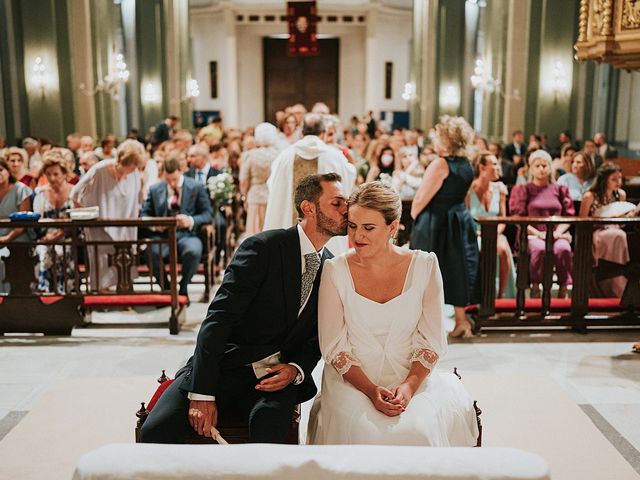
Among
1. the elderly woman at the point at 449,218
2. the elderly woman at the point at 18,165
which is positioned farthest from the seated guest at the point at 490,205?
the elderly woman at the point at 18,165

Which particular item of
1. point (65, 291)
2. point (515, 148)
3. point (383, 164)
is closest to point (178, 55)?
point (515, 148)

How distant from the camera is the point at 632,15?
5812 mm

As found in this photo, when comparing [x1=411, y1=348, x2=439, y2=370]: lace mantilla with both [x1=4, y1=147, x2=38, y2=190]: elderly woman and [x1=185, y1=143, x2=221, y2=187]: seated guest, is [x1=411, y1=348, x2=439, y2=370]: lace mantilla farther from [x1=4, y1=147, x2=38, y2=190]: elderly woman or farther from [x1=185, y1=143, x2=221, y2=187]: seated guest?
[x1=4, y1=147, x2=38, y2=190]: elderly woman

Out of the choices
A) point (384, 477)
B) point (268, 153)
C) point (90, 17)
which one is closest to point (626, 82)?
point (268, 153)

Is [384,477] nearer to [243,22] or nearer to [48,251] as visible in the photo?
[48,251]

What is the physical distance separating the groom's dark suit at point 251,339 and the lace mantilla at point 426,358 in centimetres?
44

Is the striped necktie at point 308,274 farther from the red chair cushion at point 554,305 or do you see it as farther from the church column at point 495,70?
the church column at point 495,70

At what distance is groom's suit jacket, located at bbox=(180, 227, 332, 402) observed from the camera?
3105 millimetres

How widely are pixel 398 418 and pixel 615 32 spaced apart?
418 centimetres

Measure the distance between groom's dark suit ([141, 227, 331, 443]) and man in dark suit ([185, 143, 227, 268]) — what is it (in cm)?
511

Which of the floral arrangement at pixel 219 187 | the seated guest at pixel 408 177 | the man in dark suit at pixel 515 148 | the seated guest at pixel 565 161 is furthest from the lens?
the man in dark suit at pixel 515 148

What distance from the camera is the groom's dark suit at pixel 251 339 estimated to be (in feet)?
10.1

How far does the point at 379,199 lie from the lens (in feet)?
10.2

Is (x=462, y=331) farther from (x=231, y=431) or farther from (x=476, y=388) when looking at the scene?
(x=231, y=431)
